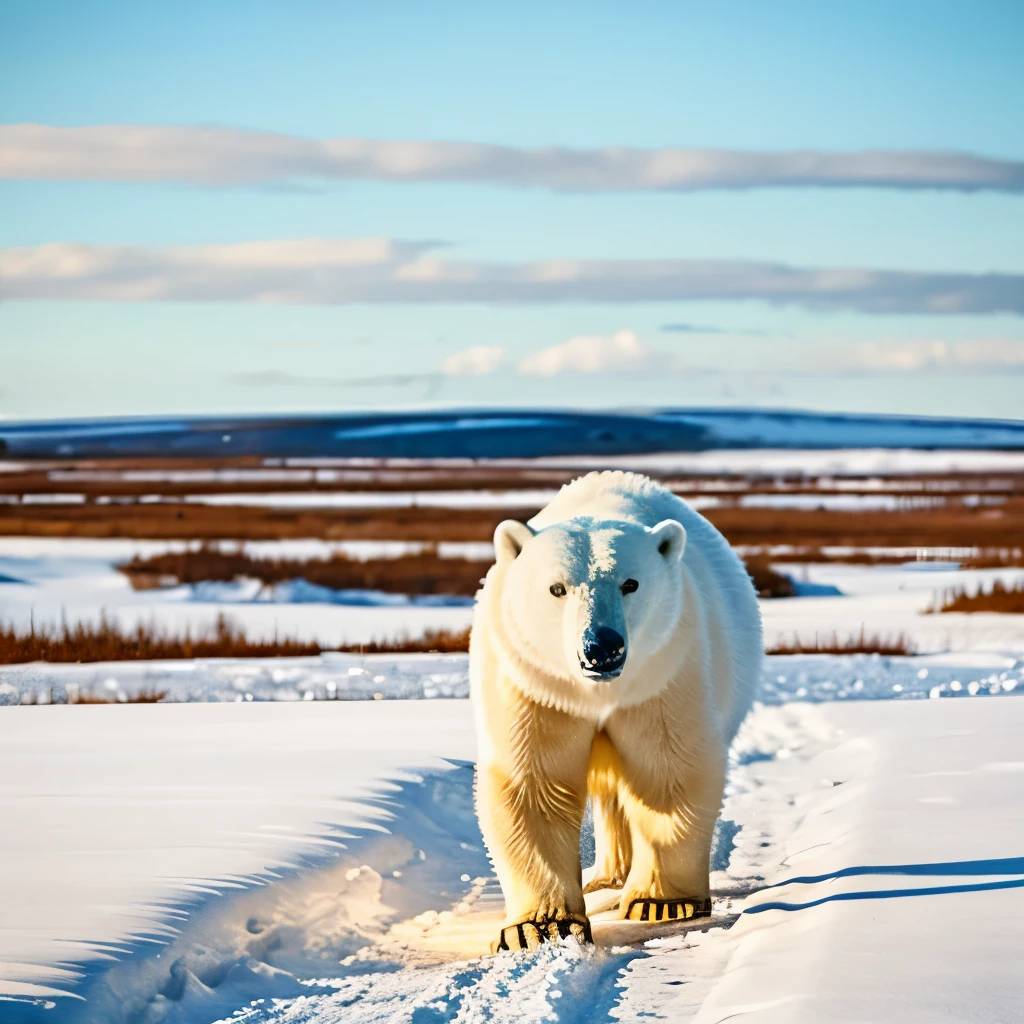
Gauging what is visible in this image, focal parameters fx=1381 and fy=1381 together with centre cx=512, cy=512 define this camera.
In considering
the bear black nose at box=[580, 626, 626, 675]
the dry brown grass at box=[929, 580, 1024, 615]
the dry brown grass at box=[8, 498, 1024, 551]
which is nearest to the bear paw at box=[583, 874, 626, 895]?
the bear black nose at box=[580, 626, 626, 675]

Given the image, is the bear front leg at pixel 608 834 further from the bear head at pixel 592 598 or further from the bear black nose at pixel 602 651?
the bear black nose at pixel 602 651

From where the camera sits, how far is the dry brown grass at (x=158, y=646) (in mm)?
10500

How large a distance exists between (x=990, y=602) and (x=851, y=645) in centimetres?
350

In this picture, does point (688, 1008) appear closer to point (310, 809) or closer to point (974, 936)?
point (974, 936)

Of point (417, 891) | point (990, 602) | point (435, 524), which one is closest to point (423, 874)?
point (417, 891)

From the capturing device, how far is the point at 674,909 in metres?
4.10

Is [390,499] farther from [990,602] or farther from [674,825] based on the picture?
[674,825]

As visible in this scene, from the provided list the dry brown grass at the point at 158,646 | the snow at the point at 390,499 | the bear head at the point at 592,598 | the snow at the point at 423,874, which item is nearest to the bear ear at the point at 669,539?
the bear head at the point at 592,598

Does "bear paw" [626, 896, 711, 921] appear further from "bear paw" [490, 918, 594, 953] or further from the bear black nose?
the bear black nose

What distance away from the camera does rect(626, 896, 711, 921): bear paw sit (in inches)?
→ 161

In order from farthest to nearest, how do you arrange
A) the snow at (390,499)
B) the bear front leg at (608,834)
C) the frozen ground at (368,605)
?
the snow at (390,499) < the frozen ground at (368,605) < the bear front leg at (608,834)

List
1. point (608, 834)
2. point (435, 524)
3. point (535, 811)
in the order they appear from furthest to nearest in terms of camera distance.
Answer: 1. point (435, 524)
2. point (608, 834)
3. point (535, 811)

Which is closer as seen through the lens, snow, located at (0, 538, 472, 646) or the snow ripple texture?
the snow ripple texture

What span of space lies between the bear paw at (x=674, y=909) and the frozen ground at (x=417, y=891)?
0.08 metres
